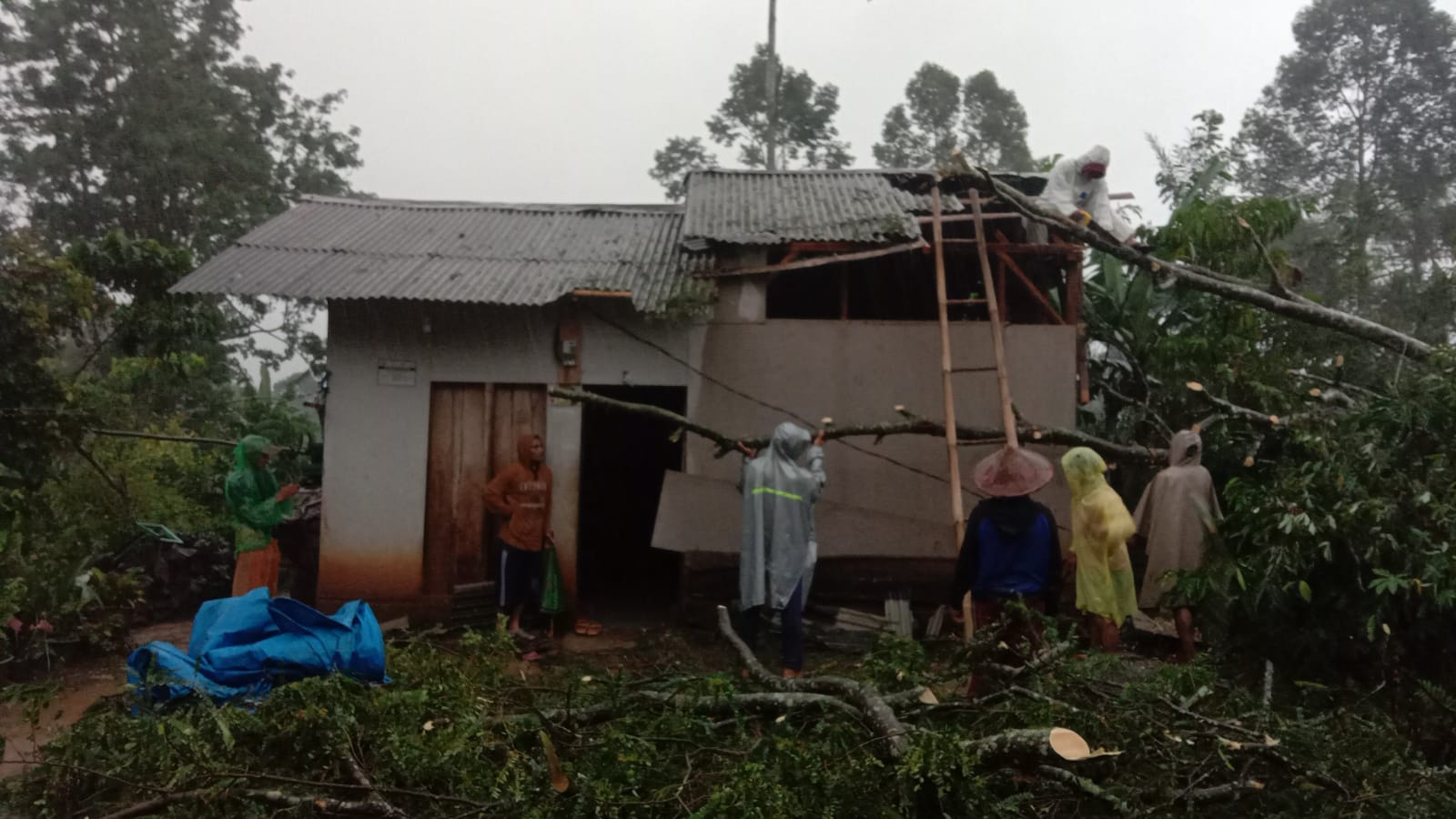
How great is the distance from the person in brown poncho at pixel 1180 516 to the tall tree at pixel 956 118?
2130 centimetres

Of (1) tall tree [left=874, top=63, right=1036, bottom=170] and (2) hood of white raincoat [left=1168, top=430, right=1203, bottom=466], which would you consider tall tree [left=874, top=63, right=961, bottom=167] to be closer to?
(1) tall tree [left=874, top=63, right=1036, bottom=170]

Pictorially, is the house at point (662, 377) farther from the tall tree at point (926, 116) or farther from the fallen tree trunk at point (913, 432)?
the tall tree at point (926, 116)

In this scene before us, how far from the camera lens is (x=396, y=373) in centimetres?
664

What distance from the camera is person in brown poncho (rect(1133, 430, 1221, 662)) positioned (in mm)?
5055

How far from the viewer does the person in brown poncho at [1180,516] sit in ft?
16.6

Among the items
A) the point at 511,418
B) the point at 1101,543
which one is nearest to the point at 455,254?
the point at 511,418

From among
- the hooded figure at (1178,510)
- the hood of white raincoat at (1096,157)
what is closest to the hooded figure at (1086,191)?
the hood of white raincoat at (1096,157)

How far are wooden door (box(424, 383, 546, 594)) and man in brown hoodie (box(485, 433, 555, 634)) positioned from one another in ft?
1.15

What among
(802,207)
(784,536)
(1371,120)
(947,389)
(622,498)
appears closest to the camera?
(784,536)

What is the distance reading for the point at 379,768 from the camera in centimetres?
317

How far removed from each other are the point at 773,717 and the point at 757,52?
22288 mm

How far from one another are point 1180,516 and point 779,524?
2.29 m

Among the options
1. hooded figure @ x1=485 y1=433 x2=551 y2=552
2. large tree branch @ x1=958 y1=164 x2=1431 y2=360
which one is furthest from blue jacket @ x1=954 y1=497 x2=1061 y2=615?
hooded figure @ x1=485 y1=433 x2=551 y2=552

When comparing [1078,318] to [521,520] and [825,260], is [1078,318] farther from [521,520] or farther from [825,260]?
[521,520]
